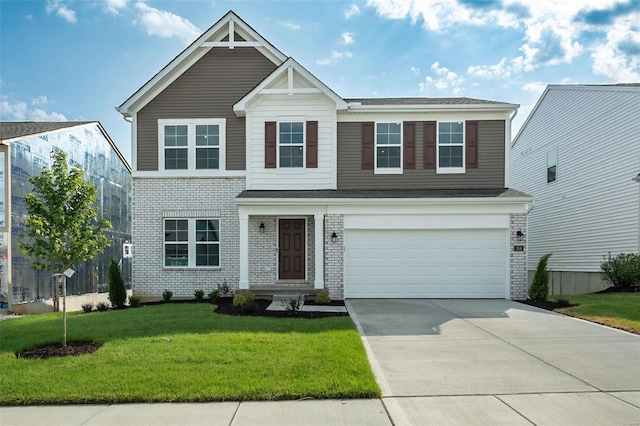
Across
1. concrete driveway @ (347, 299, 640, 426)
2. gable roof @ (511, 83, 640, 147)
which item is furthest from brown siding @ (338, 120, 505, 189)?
gable roof @ (511, 83, 640, 147)

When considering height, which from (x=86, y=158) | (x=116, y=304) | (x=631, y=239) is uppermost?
(x=86, y=158)

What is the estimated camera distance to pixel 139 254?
44.2 ft

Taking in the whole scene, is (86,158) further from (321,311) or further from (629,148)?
(629,148)

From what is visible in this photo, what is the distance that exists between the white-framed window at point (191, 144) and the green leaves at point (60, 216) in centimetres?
634

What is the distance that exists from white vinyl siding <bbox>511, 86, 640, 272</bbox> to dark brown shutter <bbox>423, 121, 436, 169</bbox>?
8007 millimetres

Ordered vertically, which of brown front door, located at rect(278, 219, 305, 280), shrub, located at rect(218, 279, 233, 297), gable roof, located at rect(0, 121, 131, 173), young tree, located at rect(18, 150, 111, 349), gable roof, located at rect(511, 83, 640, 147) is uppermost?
gable roof, located at rect(511, 83, 640, 147)

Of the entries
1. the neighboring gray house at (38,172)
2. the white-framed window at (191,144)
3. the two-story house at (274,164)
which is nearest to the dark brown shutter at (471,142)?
the two-story house at (274,164)

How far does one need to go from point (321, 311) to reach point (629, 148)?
1365 centimetres

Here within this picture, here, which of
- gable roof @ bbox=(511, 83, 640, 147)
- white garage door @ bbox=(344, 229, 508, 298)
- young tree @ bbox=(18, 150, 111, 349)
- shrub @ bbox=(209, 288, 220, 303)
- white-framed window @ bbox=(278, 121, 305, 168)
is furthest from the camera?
gable roof @ bbox=(511, 83, 640, 147)

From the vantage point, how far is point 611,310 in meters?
9.97

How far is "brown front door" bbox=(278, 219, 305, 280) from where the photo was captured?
43.9 ft

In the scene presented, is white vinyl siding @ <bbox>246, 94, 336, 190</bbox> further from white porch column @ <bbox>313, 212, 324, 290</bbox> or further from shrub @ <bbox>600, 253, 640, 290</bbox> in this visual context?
shrub @ <bbox>600, 253, 640, 290</bbox>

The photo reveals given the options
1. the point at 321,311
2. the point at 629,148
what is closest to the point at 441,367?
the point at 321,311

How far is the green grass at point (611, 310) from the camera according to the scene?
8.77 metres
